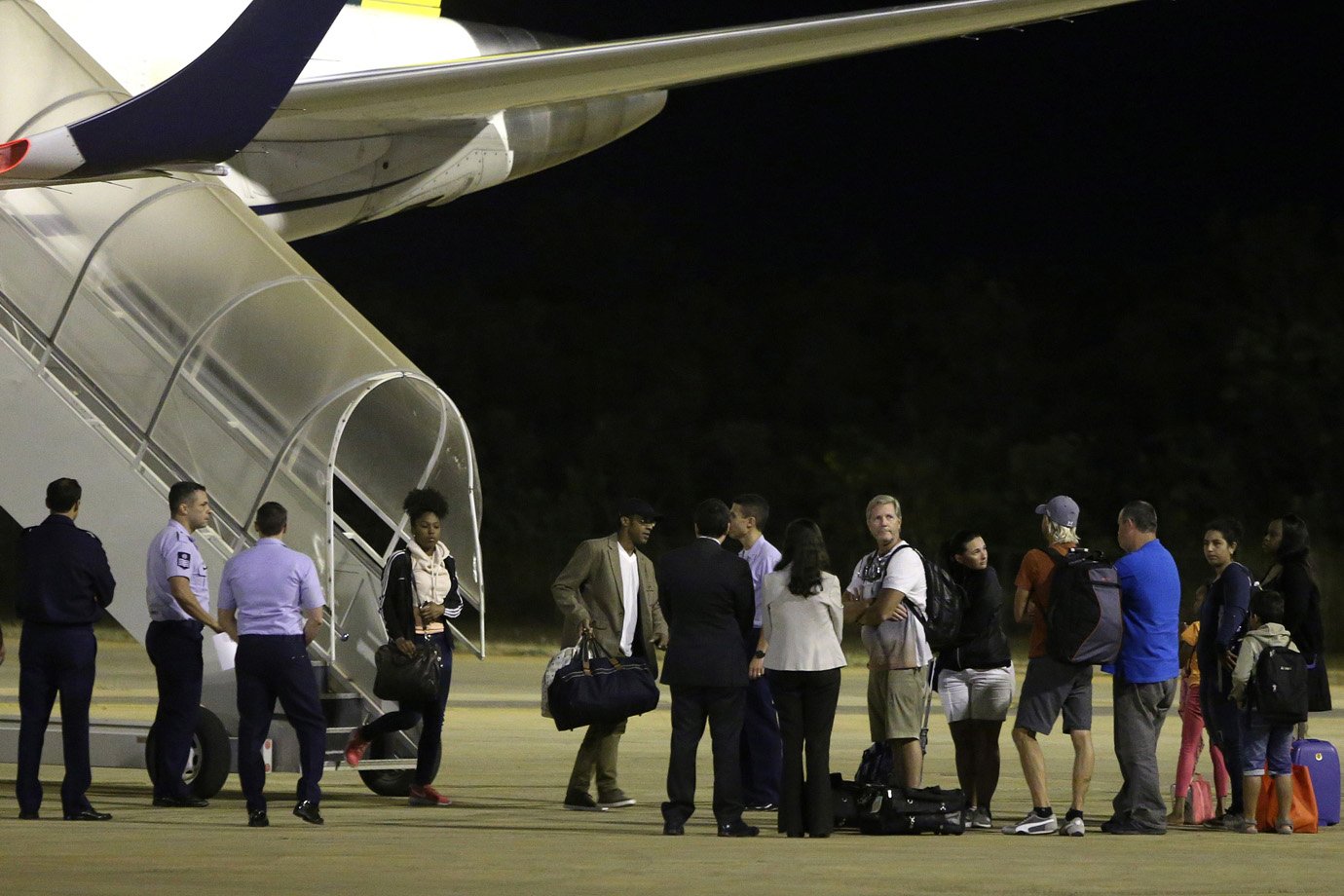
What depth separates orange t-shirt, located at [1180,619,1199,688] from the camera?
1159cm

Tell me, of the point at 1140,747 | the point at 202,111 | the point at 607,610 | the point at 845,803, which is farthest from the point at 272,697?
the point at 1140,747

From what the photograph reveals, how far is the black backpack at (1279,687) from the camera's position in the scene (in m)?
10.4

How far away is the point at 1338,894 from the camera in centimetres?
817

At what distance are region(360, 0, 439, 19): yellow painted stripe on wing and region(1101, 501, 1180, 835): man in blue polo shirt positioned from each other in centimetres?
1158

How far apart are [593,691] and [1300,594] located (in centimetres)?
386

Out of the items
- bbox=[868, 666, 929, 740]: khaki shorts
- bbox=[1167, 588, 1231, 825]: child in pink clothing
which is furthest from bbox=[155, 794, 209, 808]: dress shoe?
bbox=[1167, 588, 1231, 825]: child in pink clothing

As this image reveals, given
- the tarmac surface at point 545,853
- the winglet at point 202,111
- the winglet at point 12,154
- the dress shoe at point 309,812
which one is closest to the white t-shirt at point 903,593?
the tarmac surface at point 545,853

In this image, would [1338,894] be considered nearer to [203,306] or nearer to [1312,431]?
[203,306]

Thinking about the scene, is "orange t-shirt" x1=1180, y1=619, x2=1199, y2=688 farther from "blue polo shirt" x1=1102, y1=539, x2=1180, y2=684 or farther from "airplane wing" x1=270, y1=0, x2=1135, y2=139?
"airplane wing" x1=270, y1=0, x2=1135, y2=139

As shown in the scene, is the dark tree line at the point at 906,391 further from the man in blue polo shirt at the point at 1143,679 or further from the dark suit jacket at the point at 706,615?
the dark suit jacket at the point at 706,615

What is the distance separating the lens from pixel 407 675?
11000 millimetres

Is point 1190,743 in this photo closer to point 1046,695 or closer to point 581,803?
point 1046,695

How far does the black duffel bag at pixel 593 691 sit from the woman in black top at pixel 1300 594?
3.46 metres

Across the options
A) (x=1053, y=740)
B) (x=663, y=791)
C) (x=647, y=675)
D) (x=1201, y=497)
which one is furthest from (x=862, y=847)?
(x=1201, y=497)
